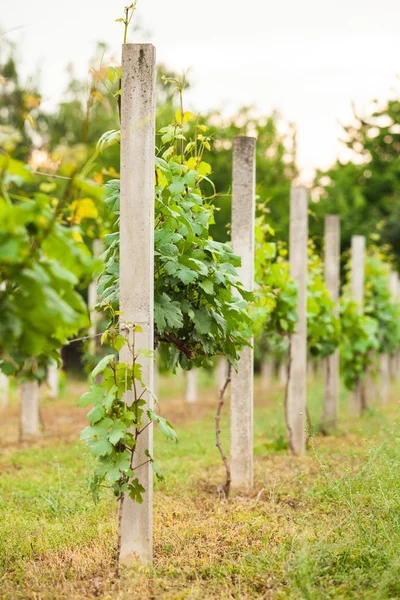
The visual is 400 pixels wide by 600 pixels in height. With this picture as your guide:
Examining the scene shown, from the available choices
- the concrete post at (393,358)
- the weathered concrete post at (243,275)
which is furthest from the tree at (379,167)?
the weathered concrete post at (243,275)

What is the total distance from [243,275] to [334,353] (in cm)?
461

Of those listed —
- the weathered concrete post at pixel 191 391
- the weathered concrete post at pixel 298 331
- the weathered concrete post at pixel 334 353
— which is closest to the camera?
the weathered concrete post at pixel 298 331

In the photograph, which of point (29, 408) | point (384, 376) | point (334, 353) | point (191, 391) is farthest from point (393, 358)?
point (29, 408)

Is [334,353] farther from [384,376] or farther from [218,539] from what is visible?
[384,376]

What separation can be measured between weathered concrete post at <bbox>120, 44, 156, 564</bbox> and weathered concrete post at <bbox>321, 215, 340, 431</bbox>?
6.44 m

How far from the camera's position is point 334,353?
10633 millimetres

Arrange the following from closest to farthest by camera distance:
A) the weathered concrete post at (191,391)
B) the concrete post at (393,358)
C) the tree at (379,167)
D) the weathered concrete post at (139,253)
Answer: the weathered concrete post at (139,253), the weathered concrete post at (191,391), the concrete post at (393,358), the tree at (379,167)

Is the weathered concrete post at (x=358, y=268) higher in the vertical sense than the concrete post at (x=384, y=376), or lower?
higher

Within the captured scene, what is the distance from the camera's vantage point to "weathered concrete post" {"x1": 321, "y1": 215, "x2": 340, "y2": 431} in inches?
413

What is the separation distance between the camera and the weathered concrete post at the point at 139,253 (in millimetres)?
4195

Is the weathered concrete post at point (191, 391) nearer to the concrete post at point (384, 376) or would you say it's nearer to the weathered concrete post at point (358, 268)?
the concrete post at point (384, 376)

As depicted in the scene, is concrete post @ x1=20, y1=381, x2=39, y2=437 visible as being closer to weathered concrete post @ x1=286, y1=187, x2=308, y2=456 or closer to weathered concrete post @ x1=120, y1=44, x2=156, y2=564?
weathered concrete post @ x1=286, y1=187, x2=308, y2=456

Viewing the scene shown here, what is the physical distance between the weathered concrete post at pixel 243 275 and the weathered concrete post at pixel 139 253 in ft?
7.31

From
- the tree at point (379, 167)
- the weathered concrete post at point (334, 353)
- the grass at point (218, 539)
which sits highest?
the tree at point (379, 167)
